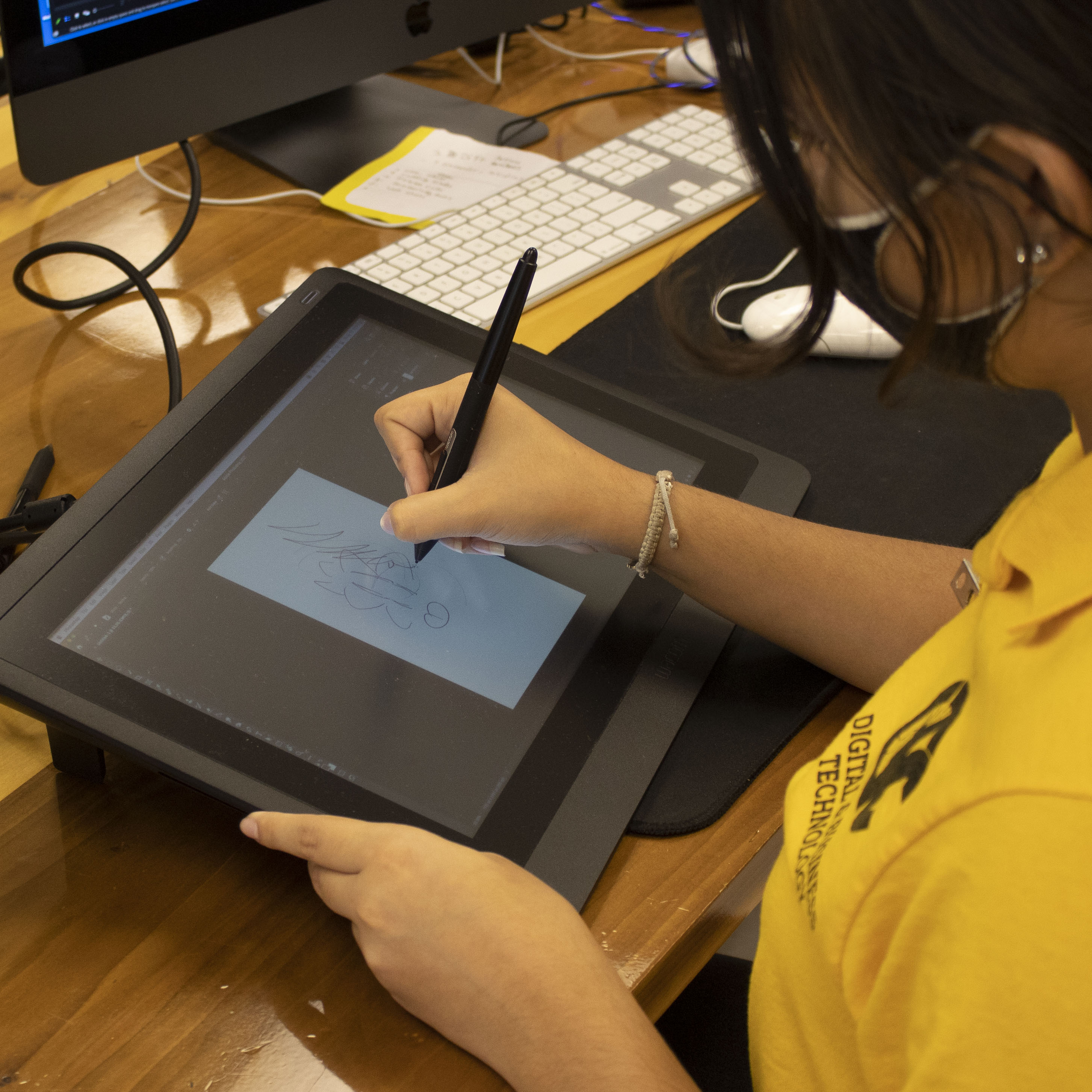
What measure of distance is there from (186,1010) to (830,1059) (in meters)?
0.29

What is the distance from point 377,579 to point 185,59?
0.53 metres

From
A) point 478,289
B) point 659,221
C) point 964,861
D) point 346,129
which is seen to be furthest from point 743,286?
point 964,861

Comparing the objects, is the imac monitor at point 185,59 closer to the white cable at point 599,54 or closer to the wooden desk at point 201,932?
the white cable at point 599,54

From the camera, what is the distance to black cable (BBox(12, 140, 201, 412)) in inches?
29.3

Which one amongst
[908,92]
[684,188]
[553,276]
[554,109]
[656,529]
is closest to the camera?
[908,92]

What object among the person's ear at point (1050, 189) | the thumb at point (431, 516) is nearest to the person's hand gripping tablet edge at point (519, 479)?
the thumb at point (431, 516)

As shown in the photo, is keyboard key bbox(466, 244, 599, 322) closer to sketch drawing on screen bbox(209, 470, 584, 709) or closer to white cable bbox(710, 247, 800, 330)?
white cable bbox(710, 247, 800, 330)

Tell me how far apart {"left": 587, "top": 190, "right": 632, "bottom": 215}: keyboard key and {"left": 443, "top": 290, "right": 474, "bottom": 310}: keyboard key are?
18 cm

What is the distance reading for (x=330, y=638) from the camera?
1.72 ft

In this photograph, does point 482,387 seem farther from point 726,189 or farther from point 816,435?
point 726,189

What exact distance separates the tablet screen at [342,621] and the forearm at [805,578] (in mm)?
42

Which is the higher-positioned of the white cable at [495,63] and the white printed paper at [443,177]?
the white cable at [495,63]

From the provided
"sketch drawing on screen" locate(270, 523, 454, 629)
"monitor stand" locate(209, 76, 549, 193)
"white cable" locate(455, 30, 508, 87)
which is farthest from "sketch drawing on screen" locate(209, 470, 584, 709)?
"white cable" locate(455, 30, 508, 87)

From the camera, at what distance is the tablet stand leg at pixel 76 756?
0.52 meters
